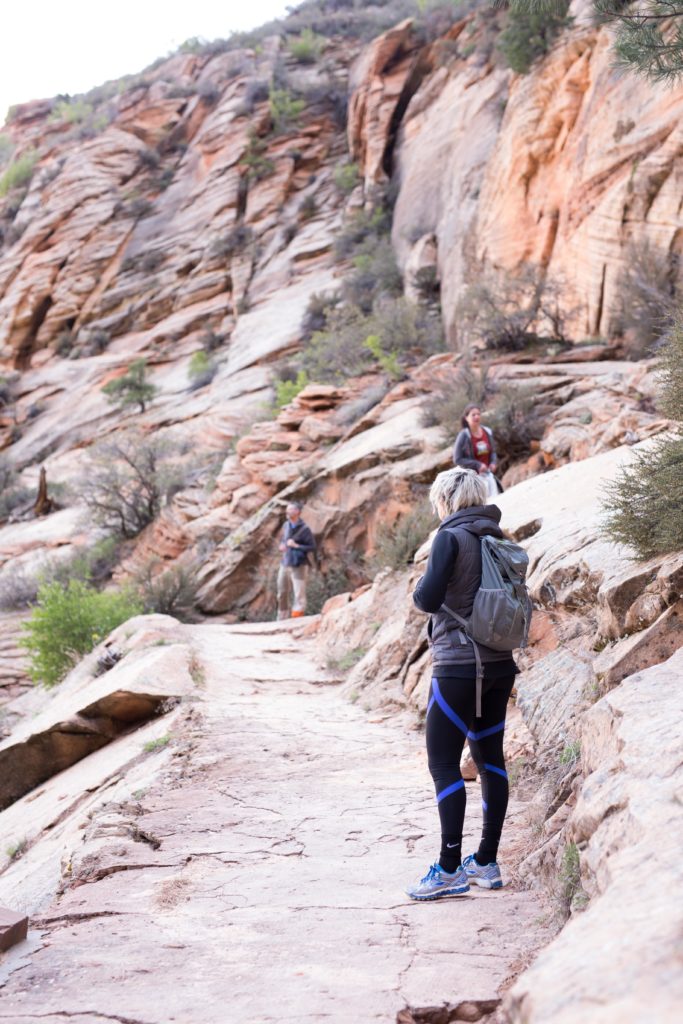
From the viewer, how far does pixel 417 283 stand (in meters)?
23.8

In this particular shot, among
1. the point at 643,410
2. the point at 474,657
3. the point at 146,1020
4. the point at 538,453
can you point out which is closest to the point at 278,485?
the point at 538,453

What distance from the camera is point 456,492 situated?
3949 mm

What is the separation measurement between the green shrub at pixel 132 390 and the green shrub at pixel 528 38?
16273mm

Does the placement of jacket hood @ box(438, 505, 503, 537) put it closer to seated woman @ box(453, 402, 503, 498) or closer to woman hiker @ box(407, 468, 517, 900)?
woman hiker @ box(407, 468, 517, 900)

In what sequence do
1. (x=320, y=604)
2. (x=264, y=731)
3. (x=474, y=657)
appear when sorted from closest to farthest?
(x=474, y=657), (x=264, y=731), (x=320, y=604)

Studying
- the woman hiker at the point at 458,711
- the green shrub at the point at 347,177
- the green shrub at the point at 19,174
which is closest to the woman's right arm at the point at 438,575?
the woman hiker at the point at 458,711

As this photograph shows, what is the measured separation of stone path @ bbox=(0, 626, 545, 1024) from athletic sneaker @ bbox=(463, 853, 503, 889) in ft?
0.20

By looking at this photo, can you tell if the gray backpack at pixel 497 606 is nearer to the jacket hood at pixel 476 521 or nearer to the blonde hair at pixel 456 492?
the jacket hood at pixel 476 521

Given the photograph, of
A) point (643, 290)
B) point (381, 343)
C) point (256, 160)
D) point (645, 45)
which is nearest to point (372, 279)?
point (381, 343)

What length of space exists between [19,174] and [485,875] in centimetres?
4633

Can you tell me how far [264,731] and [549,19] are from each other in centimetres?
1755

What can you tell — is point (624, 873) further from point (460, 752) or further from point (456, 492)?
point (456, 492)

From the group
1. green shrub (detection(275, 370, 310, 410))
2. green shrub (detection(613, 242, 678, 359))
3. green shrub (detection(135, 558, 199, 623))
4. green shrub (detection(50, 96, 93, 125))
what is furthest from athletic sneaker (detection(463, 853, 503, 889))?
green shrub (detection(50, 96, 93, 125))

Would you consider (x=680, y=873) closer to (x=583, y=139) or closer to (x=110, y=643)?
(x=110, y=643)
